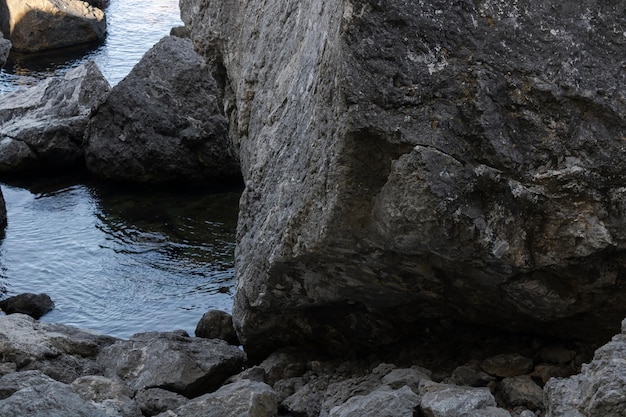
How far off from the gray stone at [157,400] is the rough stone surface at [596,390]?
215 cm

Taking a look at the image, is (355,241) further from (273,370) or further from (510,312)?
(273,370)

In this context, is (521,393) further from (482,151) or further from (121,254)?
(121,254)

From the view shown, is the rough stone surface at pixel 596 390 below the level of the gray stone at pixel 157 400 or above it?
above

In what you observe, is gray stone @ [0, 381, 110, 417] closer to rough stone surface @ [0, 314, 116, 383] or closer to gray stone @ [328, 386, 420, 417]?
gray stone @ [328, 386, 420, 417]

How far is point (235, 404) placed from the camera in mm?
4738

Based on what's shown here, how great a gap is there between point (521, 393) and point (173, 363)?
2.15 meters

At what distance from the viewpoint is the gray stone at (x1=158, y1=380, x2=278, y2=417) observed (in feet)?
15.4

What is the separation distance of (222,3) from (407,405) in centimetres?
447

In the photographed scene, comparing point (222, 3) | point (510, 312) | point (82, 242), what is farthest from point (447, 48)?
point (82, 242)

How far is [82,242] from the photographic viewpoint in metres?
10.8

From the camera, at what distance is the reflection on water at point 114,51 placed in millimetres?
16953

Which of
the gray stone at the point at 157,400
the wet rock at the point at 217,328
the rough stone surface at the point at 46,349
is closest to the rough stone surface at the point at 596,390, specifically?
the gray stone at the point at 157,400

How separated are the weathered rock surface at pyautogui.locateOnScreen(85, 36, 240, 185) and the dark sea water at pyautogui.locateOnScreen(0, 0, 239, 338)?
0.34 meters

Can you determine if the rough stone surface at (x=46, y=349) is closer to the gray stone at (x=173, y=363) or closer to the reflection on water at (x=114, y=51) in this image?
the gray stone at (x=173, y=363)
